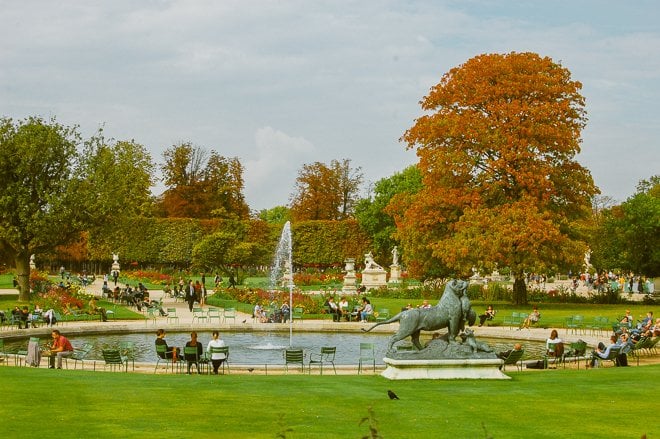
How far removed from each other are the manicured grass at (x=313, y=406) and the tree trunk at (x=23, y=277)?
21312mm

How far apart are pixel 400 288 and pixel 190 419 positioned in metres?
36.2

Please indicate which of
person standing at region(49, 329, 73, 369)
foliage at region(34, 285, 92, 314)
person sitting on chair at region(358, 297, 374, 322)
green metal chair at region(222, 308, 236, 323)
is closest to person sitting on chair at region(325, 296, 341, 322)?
person sitting on chair at region(358, 297, 374, 322)

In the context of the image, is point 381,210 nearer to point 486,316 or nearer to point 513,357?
point 486,316

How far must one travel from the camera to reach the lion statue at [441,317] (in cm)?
1834

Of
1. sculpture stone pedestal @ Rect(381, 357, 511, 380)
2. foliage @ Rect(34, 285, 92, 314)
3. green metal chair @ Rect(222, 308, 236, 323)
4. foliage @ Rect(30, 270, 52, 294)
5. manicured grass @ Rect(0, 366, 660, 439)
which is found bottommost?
manicured grass @ Rect(0, 366, 660, 439)

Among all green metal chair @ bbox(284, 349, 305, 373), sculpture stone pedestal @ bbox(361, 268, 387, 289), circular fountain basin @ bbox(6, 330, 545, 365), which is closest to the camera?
green metal chair @ bbox(284, 349, 305, 373)

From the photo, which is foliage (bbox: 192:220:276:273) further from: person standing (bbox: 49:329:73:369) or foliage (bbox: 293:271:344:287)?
person standing (bbox: 49:329:73:369)

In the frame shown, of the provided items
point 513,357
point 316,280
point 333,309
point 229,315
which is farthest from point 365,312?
point 316,280

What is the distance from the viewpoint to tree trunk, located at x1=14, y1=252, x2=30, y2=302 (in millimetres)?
38469

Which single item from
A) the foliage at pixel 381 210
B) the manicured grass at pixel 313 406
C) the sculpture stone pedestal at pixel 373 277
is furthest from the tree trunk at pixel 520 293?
the foliage at pixel 381 210

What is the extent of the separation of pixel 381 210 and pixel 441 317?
60.0 metres

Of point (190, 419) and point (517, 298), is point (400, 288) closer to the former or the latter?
point (517, 298)

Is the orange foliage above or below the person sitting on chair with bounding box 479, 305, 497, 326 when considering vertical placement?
above

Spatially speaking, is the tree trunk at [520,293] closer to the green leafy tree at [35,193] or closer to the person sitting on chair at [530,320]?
the person sitting on chair at [530,320]
